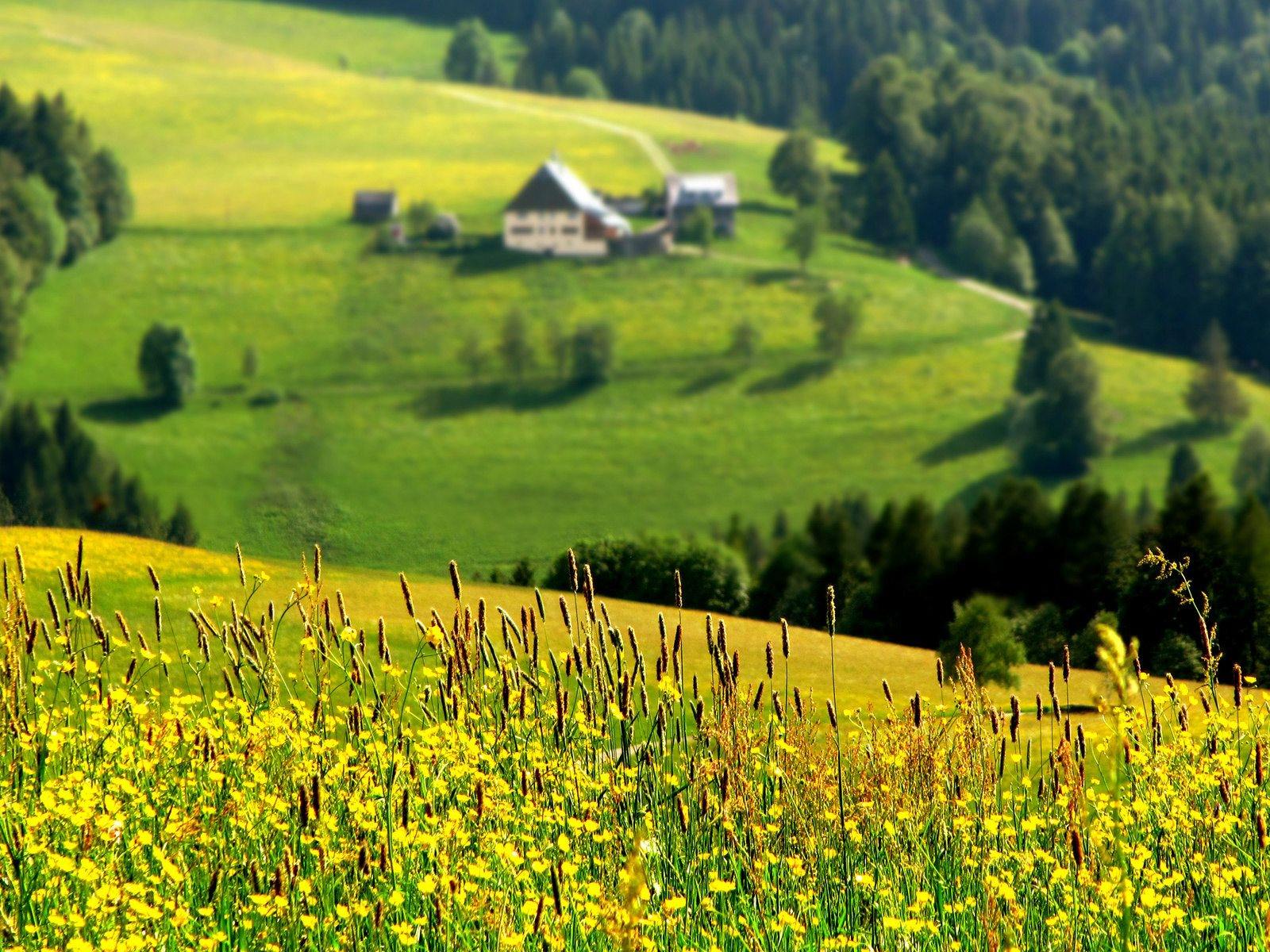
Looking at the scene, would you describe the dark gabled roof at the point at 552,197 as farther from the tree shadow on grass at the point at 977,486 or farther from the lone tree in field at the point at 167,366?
the tree shadow on grass at the point at 977,486

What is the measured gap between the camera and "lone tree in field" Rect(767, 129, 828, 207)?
602 feet

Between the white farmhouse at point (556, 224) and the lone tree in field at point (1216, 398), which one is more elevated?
the white farmhouse at point (556, 224)

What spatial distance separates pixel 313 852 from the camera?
1120 cm

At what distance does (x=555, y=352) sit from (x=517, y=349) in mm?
3195

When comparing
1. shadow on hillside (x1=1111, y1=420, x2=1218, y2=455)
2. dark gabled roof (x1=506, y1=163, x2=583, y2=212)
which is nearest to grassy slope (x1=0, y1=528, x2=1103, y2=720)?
shadow on hillside (x1=1111, y1=420, x2=1218, y2=455)

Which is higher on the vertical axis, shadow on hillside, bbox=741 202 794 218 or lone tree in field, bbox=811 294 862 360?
shadow on hillside, bbox=741 202 794 218

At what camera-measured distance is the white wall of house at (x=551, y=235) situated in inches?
6329

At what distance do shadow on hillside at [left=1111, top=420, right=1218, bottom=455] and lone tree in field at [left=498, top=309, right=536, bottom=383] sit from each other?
159ft

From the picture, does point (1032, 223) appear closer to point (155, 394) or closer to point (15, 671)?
point (155, 394)

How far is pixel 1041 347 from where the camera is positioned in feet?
452

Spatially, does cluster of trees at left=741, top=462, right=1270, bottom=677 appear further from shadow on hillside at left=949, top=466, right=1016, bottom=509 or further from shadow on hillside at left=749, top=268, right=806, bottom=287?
shadow on hillside at left=749, top=268, right=806, bottom=287

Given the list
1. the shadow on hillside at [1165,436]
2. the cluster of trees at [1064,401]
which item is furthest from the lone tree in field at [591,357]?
the shadow on hillside at [1165,436]

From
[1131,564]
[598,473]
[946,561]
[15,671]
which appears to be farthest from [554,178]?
[15,671]

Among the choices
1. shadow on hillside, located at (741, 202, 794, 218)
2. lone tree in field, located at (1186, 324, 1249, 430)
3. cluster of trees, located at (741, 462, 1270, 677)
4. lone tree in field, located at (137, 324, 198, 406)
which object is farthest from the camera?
shadow on hillside, located at (741, 202, 794, 218)
